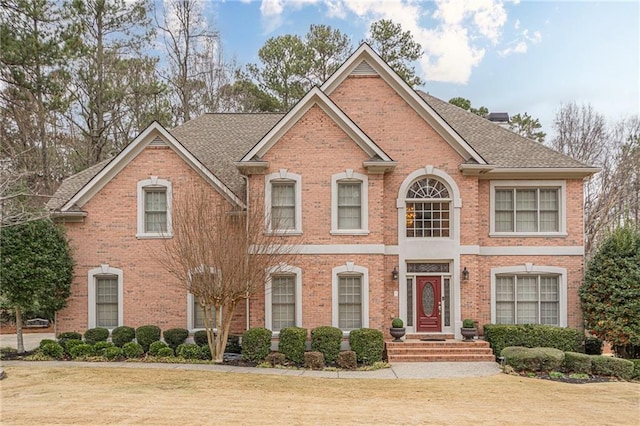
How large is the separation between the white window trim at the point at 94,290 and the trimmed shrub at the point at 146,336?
108 cm

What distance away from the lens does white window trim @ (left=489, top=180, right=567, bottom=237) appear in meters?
17.6

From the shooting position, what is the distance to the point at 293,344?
15.5 m

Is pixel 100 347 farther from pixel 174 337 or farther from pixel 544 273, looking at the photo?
pixel 544 273

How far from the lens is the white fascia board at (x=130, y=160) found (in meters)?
17.0

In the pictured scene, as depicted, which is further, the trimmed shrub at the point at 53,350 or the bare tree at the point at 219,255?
the trimmed shrub at the point at 53,350

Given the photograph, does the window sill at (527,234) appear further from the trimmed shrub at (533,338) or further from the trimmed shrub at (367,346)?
the trimmed shrub at (367,346)

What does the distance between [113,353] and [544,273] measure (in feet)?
48.1

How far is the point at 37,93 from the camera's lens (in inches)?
680

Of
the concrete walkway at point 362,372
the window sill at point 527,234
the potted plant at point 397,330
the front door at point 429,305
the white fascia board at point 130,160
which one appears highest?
the white fascia board at point 130,160

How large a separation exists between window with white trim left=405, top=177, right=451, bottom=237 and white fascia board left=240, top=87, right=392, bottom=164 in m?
1.81

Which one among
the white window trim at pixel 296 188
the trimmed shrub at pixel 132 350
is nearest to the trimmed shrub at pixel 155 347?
the trimmed shrub at pixel 132 350

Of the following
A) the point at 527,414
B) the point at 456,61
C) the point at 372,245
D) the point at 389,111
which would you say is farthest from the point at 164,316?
the point at 456,61

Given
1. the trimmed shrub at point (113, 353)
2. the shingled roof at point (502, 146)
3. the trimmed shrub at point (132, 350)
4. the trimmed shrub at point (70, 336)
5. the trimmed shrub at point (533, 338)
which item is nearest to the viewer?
the trimmed shrub at point (113, 353)

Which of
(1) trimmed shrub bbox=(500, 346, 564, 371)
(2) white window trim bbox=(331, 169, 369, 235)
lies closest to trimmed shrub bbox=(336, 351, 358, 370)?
(2) white window trim bbox=(331, 169, 369, 235)
